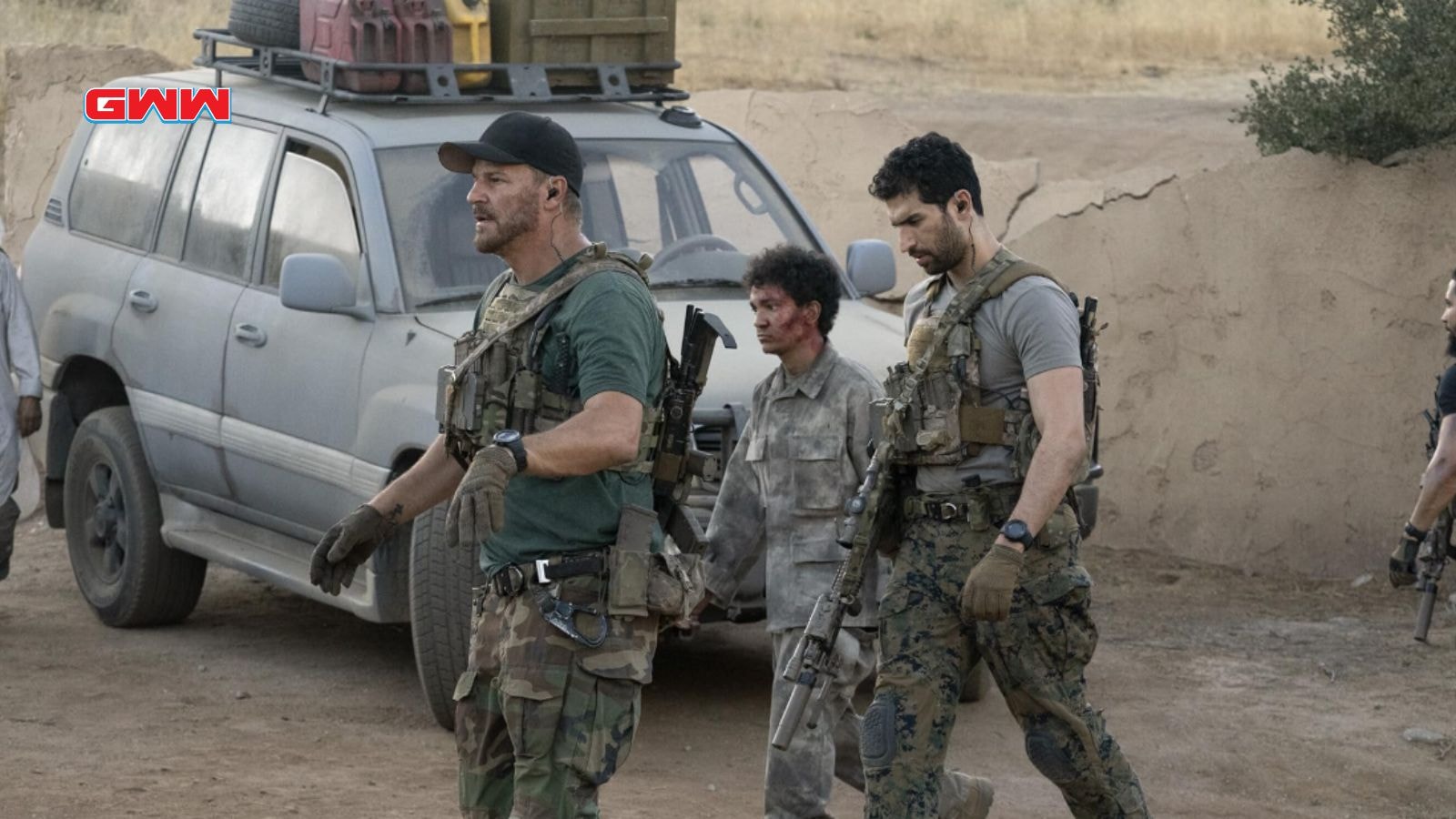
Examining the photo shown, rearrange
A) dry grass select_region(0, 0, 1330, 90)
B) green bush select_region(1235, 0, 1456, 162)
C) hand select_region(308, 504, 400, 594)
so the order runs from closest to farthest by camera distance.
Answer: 1. hand select_region(308, 504, 400, 594)
2. green bush select_region(1235, 0, 1456, 162)
3. dry grass select_region(0, 0, 1330, 90)

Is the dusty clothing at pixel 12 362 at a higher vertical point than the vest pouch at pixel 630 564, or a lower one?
lower

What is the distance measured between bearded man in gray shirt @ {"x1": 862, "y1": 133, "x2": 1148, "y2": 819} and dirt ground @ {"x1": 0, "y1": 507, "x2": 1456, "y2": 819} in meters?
1.54

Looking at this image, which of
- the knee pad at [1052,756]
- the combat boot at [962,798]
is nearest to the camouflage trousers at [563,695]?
the knee pad at [1052,756]

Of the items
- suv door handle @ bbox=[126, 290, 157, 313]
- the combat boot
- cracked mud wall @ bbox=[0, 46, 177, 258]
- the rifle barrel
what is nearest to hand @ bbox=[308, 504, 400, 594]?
the rifle barrel

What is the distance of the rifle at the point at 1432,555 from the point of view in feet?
25.9

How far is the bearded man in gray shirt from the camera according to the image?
473 centimetres

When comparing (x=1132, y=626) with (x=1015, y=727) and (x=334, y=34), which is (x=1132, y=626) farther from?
(x=334, y=34)

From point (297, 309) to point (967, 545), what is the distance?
3.00m

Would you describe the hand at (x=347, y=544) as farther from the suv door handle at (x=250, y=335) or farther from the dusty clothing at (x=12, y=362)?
the dusty clothing at (x=12, y=362)

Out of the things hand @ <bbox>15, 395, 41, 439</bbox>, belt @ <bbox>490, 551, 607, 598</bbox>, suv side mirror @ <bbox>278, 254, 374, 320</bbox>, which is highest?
suv side mirror @ <bbox>278, 254, 374, 320</bbox>

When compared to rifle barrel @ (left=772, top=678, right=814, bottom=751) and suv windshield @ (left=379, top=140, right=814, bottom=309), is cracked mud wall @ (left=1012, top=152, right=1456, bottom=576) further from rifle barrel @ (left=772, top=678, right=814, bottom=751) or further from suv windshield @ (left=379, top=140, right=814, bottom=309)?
rifle barrel @ (left=772, top=678, right=814, bottom=751)

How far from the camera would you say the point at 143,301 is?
8.03m

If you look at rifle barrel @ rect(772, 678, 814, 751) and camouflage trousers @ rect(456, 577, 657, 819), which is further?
rifle barrel @ rect(772, 678, 814, 751)

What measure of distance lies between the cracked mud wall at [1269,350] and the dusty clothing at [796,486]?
4646mm
